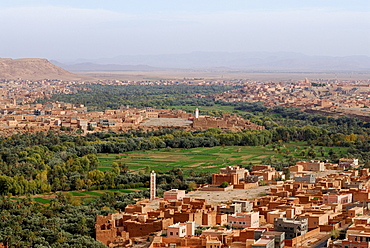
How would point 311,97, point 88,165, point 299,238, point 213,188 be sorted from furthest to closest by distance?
point 311,97, point 88,165, point 213,188, point 299,238

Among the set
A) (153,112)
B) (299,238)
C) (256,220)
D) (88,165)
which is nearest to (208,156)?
(88,165)

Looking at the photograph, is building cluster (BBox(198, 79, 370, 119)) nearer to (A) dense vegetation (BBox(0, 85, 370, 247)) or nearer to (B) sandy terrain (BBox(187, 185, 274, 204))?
(A) dense vegetation (BBox(0, 85, 370, 247))

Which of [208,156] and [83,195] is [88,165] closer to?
[83,195]

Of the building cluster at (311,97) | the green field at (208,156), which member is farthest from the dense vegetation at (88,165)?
the building cluster at (311,97)

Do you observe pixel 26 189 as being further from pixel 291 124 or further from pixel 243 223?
pixel 291 124

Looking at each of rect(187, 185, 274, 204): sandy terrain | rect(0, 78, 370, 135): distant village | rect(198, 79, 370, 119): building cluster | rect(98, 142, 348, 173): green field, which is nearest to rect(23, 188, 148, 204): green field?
rect(187, 185, 274, 204): sandy terrain

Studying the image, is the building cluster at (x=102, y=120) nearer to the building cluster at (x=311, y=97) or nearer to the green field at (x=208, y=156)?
the green field at (x=208, y=156)
